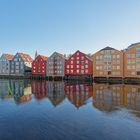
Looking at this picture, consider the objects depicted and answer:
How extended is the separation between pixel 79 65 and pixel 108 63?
16.7m

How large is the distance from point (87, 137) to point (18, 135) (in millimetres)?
5928

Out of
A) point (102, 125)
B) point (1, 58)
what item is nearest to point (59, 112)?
point (102, 125)

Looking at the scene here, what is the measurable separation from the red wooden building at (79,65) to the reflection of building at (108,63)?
4.16 m

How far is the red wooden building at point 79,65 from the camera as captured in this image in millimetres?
77812

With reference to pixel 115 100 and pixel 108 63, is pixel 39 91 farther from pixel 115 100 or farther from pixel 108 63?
pixel 108 63

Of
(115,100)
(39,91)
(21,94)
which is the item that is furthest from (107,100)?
(21,94)

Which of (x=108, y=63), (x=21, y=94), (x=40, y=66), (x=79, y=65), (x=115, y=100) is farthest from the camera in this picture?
(x=40, y=66)

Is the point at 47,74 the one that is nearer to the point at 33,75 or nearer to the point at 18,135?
the point at 33,75

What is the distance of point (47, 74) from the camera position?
86625mm

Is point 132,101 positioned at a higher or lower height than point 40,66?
lower

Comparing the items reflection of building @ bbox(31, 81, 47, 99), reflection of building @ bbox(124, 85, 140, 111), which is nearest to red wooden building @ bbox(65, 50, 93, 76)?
reflection of building @ bbox(31, 81, 47, 99)

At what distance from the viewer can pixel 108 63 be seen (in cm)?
7162

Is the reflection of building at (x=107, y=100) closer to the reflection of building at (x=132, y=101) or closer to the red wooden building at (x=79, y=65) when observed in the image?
the reflection of building at (x=132, y=101)

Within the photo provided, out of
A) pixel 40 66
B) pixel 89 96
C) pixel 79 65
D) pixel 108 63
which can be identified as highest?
pixel 108 63
